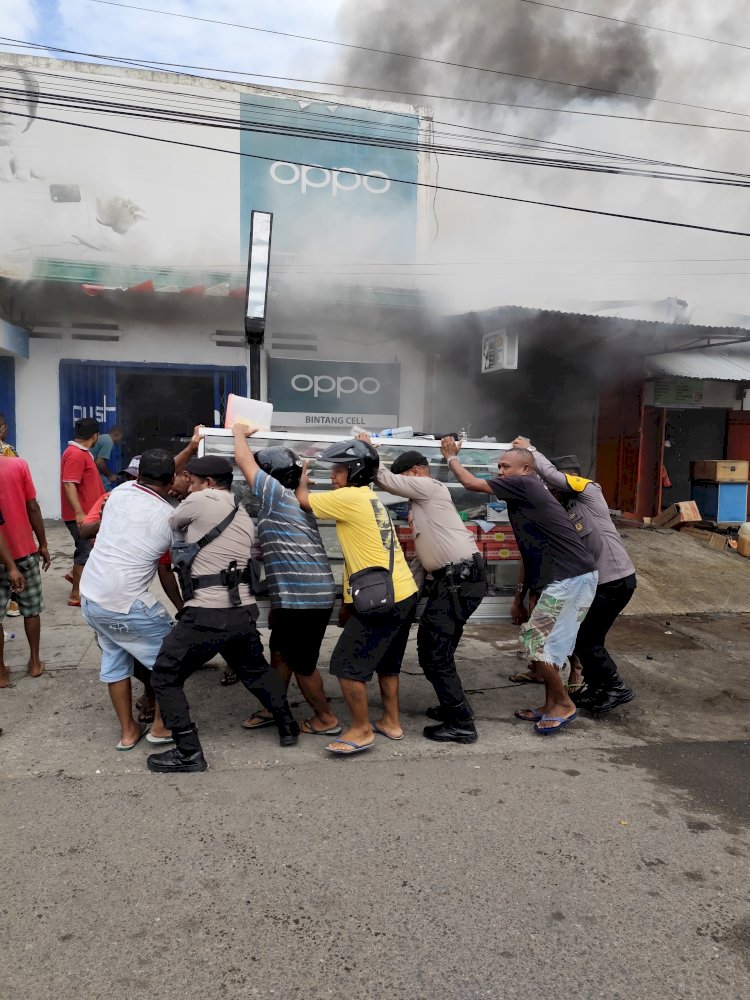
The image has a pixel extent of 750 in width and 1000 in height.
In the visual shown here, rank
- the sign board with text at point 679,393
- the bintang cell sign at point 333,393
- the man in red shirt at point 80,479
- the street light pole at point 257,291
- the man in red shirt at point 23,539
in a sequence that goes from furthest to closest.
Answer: the sign board with text at point 679,393
the bintang cell sign at point 333,393
the street light pole at point 257,291
the man in red shirt at point 80,479
the man in red shirt at point 23,539

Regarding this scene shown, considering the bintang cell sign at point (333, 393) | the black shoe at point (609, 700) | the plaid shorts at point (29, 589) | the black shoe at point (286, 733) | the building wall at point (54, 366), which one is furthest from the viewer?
the bintang cell sign at point (333, 393)

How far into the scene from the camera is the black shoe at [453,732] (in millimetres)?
3828

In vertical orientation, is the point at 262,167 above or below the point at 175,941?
above

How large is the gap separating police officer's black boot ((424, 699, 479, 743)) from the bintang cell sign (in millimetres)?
7451

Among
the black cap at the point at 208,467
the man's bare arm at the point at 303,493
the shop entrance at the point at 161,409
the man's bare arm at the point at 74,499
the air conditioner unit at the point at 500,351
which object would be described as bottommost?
the man's bare arm at the point at 74,499

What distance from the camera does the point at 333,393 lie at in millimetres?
10914

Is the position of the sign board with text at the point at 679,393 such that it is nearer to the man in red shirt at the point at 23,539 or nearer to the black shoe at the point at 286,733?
the black shoe at the point at 286,733

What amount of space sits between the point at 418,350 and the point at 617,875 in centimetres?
933

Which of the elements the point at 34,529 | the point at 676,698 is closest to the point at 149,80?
the point at 34,529

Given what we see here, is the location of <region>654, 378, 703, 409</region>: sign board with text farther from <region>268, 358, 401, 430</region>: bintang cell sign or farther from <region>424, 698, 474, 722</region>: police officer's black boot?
<region>424, 698, 474, 722</region>: police officer's black boot

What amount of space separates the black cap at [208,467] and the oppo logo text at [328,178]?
397 inches

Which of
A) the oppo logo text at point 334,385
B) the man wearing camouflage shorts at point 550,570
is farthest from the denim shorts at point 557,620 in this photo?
the oppo logo text at point 334,385

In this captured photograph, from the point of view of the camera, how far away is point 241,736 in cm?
382

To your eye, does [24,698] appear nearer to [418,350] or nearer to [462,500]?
[462,500]
